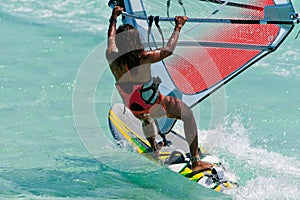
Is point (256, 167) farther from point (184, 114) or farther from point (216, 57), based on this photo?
point (216, 57)

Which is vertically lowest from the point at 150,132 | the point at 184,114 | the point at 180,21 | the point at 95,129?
the point at 95,129

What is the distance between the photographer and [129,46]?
5.28 m

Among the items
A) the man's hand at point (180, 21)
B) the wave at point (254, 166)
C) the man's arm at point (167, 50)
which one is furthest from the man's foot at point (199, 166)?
the man's hand at point (180, 21)

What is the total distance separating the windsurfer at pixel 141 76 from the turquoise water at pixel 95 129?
1.86ft

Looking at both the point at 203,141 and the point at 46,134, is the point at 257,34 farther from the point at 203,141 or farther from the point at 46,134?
the point at 46,134

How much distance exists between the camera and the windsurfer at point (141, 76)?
5250mm

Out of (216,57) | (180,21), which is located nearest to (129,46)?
(180,21)

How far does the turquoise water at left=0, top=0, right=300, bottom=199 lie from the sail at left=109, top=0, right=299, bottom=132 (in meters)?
0.74

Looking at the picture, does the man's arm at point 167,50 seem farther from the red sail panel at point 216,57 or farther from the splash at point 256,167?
the splash at point 256,167

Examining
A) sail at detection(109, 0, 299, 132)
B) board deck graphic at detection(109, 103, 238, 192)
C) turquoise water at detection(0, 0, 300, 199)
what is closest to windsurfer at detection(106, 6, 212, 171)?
board deck graphic at detection(109, 103, 238, 192)

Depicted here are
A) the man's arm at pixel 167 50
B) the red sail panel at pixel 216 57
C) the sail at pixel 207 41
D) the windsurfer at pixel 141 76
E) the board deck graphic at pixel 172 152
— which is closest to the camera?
the man's arm at pixel 167 50

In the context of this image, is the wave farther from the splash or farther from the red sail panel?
the red sail panel

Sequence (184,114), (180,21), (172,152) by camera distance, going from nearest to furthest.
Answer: (180,21) → (184,114) → (172,152)

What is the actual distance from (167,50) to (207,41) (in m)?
1.30
